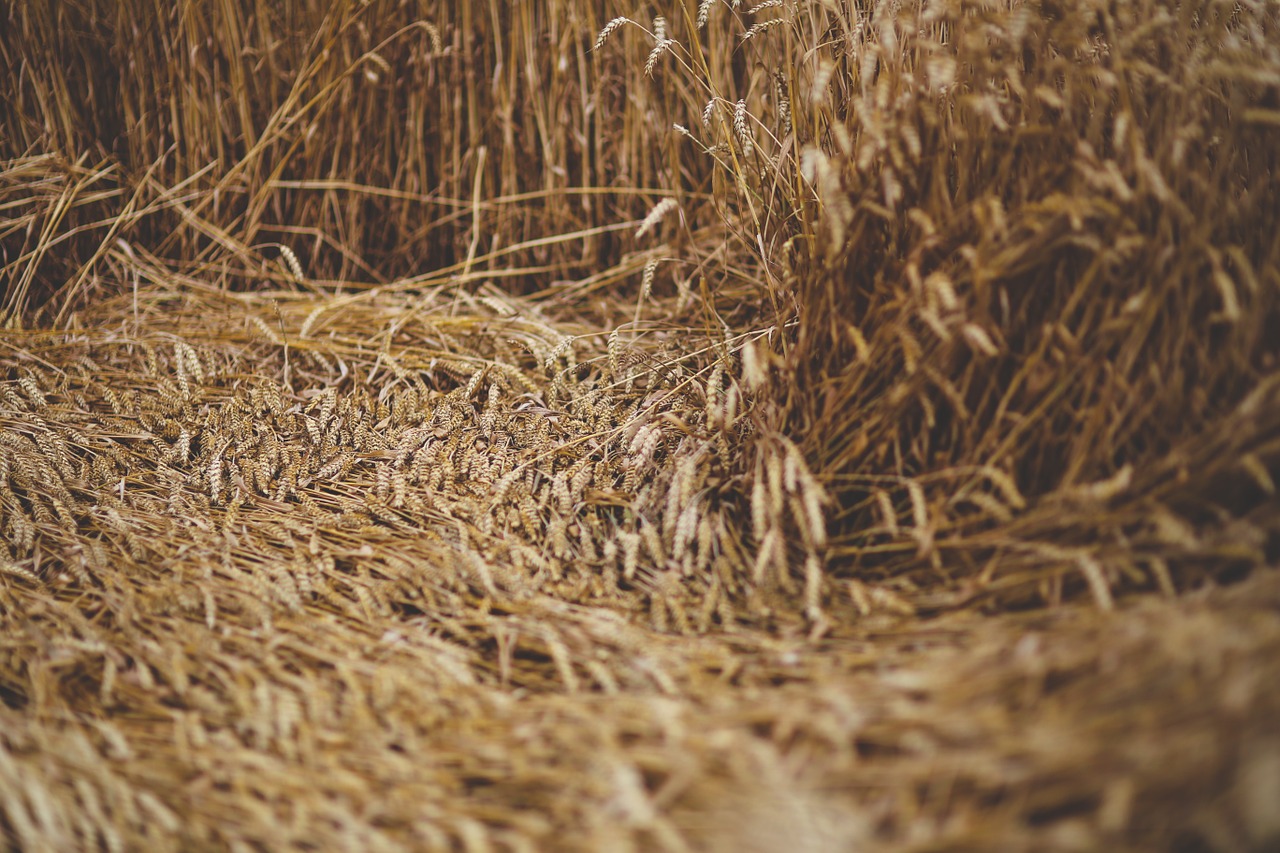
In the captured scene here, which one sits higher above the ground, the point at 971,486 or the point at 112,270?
the point at 112,270

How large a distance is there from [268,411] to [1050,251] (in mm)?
1043

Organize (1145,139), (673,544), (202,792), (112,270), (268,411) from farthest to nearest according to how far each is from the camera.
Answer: (112,270) < (268,411) < (673,544) < (1145,139) < (202,792)

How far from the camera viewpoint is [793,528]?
34.8 inches

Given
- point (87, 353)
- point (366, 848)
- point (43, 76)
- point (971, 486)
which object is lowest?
point (366, 848)

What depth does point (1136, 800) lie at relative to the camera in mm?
520

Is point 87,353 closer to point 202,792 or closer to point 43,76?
point 43,76

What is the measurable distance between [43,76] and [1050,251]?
1839 mm

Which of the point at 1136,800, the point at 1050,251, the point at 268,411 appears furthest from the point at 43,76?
the point at 1136,800

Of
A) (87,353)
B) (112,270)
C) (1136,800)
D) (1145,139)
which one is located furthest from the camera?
(112,270)

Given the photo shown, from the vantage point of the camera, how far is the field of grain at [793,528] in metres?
0.57

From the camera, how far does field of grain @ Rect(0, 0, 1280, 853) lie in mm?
568

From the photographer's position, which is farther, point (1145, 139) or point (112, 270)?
point (112, 270)

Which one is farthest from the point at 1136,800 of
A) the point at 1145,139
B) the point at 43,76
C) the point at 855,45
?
the point at 43,76

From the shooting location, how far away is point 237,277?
1.67 meters
